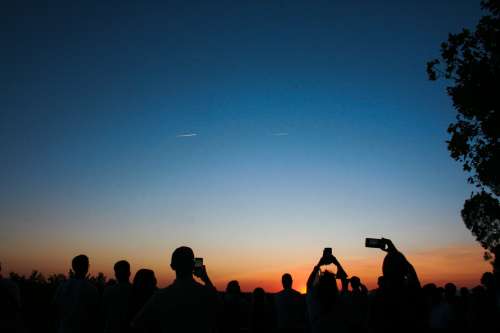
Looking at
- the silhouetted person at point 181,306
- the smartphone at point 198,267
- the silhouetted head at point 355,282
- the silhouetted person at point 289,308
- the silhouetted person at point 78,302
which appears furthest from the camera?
the silhouetted head at point 355,282

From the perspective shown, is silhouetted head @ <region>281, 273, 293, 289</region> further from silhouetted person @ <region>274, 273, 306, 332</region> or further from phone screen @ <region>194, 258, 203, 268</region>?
phone screen @ <region>194, 258, 203, 268</region>

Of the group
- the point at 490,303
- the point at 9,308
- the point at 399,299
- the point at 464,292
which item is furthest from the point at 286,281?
the point at 464,292

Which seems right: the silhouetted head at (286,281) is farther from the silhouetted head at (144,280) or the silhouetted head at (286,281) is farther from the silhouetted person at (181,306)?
the silhouetted person at (181,306)

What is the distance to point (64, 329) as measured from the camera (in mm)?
6375

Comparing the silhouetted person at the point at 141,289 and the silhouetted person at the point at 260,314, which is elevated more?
the silhouetted person at the point at 141,289

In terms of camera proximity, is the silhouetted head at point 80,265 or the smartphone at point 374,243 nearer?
the smartphone at point 374,243

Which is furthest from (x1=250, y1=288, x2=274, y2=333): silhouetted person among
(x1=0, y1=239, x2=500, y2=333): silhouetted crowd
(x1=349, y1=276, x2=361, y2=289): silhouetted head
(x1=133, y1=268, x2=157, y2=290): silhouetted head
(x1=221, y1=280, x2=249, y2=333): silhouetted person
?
(x1=133, y1=268, x2=157, y2=290): silhouetted head

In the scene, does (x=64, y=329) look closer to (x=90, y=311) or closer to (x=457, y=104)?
(x=90, y=311)

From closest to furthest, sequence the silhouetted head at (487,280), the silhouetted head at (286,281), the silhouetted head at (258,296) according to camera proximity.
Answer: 1. the silhouetted head at (487,280)
2. the silhouetted head at (286,281)
3. the silhouetted head at (258,296)

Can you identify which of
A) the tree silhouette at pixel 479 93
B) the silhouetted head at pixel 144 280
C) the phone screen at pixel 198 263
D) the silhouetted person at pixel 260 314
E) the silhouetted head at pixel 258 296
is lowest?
the silhouetted person at pixel 260 314

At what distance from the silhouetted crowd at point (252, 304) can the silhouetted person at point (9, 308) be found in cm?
1

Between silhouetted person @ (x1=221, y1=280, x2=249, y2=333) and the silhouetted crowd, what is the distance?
0.8 inches

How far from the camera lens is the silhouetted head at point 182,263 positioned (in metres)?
3.70

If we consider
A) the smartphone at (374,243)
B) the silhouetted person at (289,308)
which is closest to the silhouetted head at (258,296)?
the silhouetted person at (289,308)
